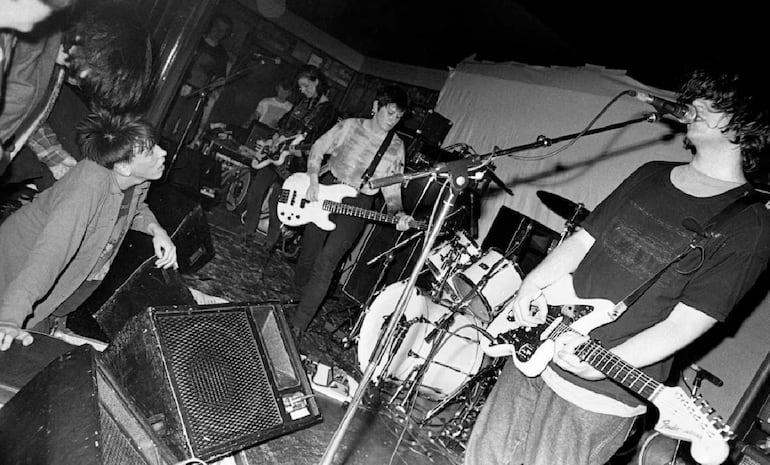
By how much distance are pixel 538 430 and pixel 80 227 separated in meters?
2.35

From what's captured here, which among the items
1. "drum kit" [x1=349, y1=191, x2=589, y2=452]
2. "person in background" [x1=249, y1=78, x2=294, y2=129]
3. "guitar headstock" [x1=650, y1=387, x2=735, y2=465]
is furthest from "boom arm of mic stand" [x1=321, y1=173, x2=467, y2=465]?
"person in background" [x1=249, y1=78, x2=294, y2=129]

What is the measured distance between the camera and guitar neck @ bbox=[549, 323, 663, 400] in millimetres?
1705

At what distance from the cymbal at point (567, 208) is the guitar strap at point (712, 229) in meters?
1.89

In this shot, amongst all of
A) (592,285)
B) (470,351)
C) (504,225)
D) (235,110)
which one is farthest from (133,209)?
(235,110)

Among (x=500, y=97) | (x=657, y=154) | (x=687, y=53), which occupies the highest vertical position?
(x=687, y=53)

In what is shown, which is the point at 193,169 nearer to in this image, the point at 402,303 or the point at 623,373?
the point at 402,303

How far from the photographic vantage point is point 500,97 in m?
7.01

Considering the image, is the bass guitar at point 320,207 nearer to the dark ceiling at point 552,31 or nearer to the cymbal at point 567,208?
the cymbal at point 567,208

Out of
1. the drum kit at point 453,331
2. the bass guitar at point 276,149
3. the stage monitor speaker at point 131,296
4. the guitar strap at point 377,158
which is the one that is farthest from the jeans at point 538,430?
the bass guitar at point 276,149

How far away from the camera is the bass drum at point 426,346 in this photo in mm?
3805

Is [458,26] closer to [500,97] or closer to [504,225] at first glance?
[500,97]

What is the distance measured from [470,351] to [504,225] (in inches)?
74.8

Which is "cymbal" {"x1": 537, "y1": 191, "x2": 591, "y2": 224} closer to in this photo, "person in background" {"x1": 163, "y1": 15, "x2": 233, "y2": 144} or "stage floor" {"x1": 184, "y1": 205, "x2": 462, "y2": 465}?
"stage floor" {"x1": 184, "y1": 205, "x2": 462, "y2": 465}

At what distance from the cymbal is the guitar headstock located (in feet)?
7.01
